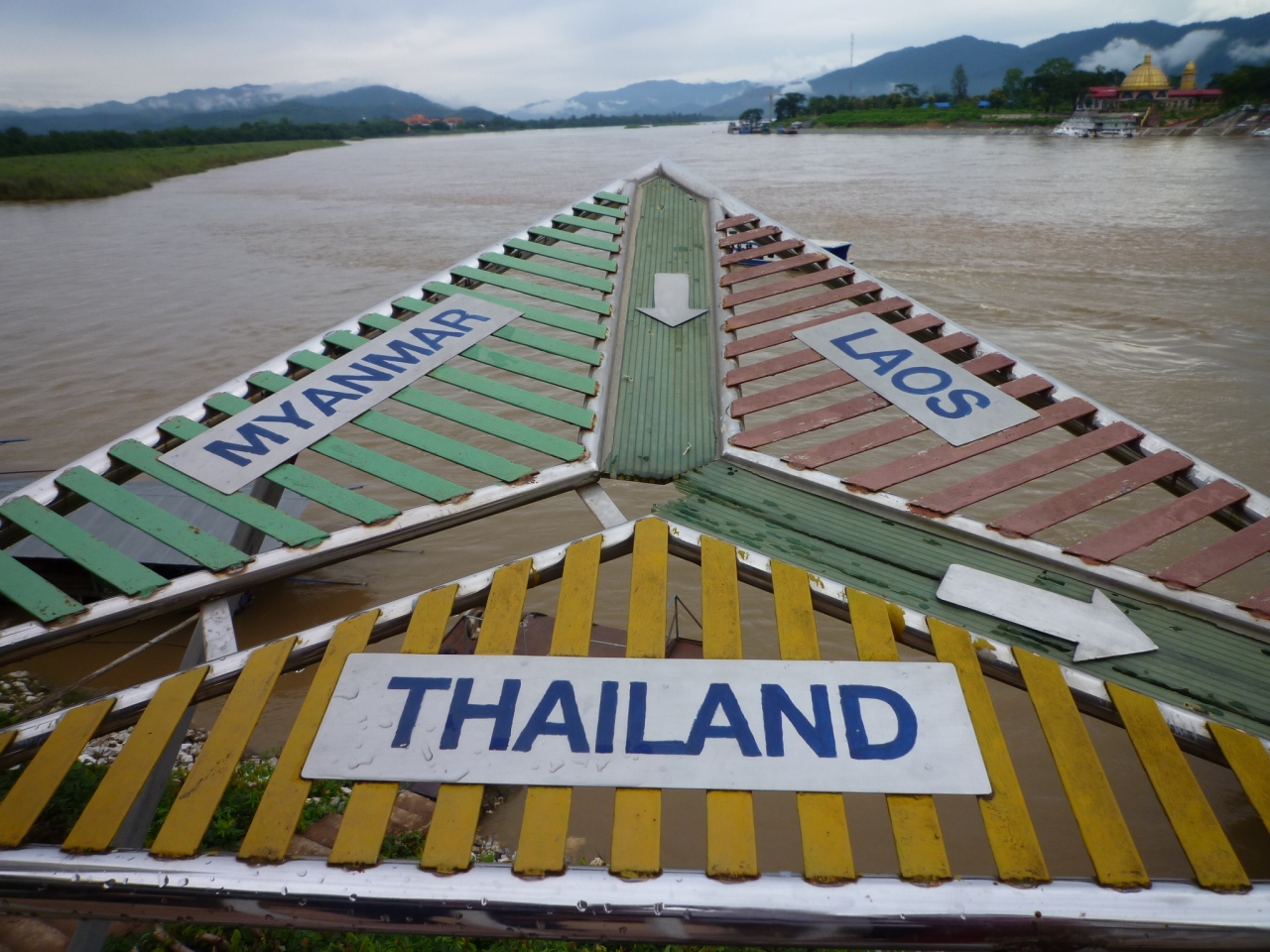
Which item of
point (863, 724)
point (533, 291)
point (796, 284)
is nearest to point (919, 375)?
point (796, 284)

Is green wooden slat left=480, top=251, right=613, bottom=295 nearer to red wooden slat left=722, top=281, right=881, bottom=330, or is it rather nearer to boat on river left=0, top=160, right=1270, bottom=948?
boat on river left=0, top=160, right=1270, bottom=948

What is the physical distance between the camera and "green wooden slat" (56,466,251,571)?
3.28 metres

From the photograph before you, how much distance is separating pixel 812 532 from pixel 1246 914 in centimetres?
185

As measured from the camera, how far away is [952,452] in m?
3.75

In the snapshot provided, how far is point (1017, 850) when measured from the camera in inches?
78.9

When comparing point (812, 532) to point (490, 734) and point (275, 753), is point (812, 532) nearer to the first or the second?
point (490, 734)

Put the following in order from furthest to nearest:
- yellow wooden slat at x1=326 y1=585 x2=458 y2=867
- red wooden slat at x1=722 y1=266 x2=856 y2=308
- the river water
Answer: the river water < red wooden slat at x1=722 y1=266 x2=856 y2=308 < yellow wooden slat at x1=326 y1=585 x2=458 y2=867

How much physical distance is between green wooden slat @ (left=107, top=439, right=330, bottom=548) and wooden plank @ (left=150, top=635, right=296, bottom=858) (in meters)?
0.66

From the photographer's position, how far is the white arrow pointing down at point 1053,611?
8.98 ft

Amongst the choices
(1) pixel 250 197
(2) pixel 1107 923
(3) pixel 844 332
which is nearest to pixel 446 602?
(2) pixel 1107 923

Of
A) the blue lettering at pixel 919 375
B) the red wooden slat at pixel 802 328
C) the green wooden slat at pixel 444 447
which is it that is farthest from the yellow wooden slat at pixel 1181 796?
the red wooden slat at pixel 802 328

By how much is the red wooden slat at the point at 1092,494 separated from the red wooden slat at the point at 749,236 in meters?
3.45

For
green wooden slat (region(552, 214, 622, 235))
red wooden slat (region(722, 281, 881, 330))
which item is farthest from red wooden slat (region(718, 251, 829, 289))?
green wooden slat (region(552, 214, 622, 235))

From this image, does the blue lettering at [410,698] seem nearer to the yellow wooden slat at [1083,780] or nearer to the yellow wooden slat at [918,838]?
the yellow wooden slat at [918,838]
